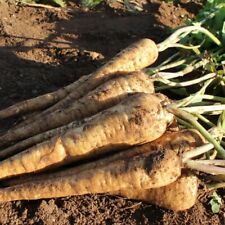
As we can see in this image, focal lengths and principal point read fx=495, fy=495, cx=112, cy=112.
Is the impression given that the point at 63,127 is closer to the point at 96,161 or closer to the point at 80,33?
the point at 96,161

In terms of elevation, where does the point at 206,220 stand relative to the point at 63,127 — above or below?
below

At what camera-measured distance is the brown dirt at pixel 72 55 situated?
8.61 feet

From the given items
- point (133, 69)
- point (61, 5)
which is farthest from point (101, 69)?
point (61, 5)

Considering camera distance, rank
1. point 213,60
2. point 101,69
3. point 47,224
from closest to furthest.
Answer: point 47,224 → point 101,69 → point 213,60

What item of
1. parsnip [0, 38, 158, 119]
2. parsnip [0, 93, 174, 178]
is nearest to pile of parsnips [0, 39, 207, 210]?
parsnip [0, 93, 174, 178]

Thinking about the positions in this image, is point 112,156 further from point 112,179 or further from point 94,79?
point 94,79

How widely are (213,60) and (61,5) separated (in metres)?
1.63

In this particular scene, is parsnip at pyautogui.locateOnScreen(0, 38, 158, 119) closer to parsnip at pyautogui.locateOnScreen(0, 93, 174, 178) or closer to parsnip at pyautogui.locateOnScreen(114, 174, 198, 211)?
parsnip at pyautogui.locateOnScreen(0, 93, 174, 178)

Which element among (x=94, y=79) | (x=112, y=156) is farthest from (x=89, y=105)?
(x=112, y=156)

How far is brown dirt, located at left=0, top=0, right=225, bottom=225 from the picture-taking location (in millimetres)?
2625

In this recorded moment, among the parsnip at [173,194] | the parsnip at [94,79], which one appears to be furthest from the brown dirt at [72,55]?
the parsnip at [94,79]

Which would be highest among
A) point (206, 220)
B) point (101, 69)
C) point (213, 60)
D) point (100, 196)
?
point (101, 69)

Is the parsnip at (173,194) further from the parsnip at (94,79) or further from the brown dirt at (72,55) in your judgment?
the parsnip at (94,79)

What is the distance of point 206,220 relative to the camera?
271cm
